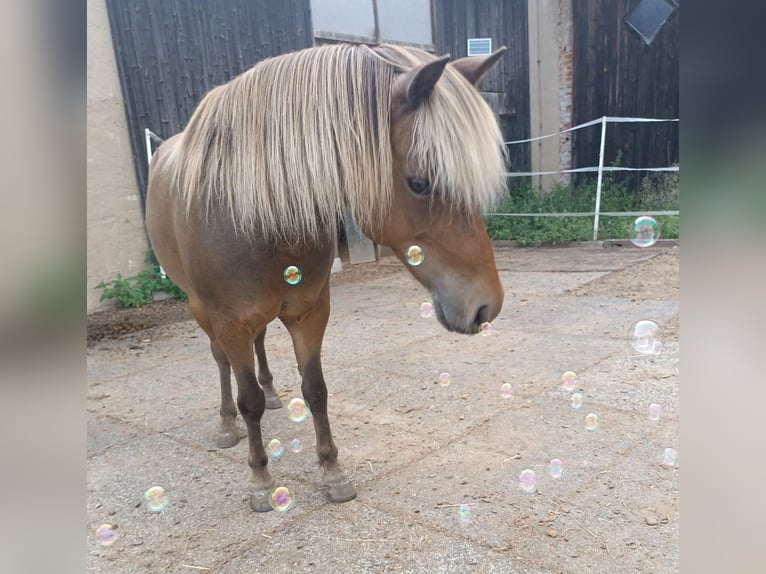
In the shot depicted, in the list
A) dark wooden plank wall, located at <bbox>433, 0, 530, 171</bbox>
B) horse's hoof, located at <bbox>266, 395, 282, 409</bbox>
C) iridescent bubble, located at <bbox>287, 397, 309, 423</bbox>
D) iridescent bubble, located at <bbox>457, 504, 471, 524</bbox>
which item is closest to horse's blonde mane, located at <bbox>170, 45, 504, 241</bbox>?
iridescent bubble, located at <bbox>287, 397, 309, 423</bbox>

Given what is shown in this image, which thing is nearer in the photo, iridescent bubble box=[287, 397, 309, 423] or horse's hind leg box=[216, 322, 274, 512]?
horse's hind leg box=[216, 322, 274, 512]

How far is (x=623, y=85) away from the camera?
9.20 metres

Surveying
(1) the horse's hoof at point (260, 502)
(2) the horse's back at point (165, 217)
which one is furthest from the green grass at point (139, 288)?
(1) the horse's hoof at point (260, 502)

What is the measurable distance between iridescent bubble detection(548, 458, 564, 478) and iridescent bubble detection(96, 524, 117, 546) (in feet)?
5.87

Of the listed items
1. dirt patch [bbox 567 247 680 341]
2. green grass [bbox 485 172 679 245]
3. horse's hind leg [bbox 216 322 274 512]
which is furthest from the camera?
green grass [bbox 485 172 679 245]

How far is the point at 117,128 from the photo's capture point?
228 inches

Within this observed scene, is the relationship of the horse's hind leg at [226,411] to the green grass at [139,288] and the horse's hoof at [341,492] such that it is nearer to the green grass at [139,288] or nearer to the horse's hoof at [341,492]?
the horse's hoof at [341,492]

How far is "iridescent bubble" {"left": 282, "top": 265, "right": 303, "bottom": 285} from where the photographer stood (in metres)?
1.97

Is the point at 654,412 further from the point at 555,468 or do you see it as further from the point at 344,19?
the point at 344,19

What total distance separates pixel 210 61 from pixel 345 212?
18.6 feet

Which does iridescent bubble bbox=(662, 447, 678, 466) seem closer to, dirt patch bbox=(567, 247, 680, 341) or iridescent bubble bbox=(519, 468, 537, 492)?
iridescent bubble bbox=(519, 468, 537, 492)

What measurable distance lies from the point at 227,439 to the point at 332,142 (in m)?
1.85

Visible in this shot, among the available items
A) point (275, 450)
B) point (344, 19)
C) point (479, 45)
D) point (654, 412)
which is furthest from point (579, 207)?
point (275, 450)

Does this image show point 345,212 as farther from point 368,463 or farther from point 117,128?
point 117,128
